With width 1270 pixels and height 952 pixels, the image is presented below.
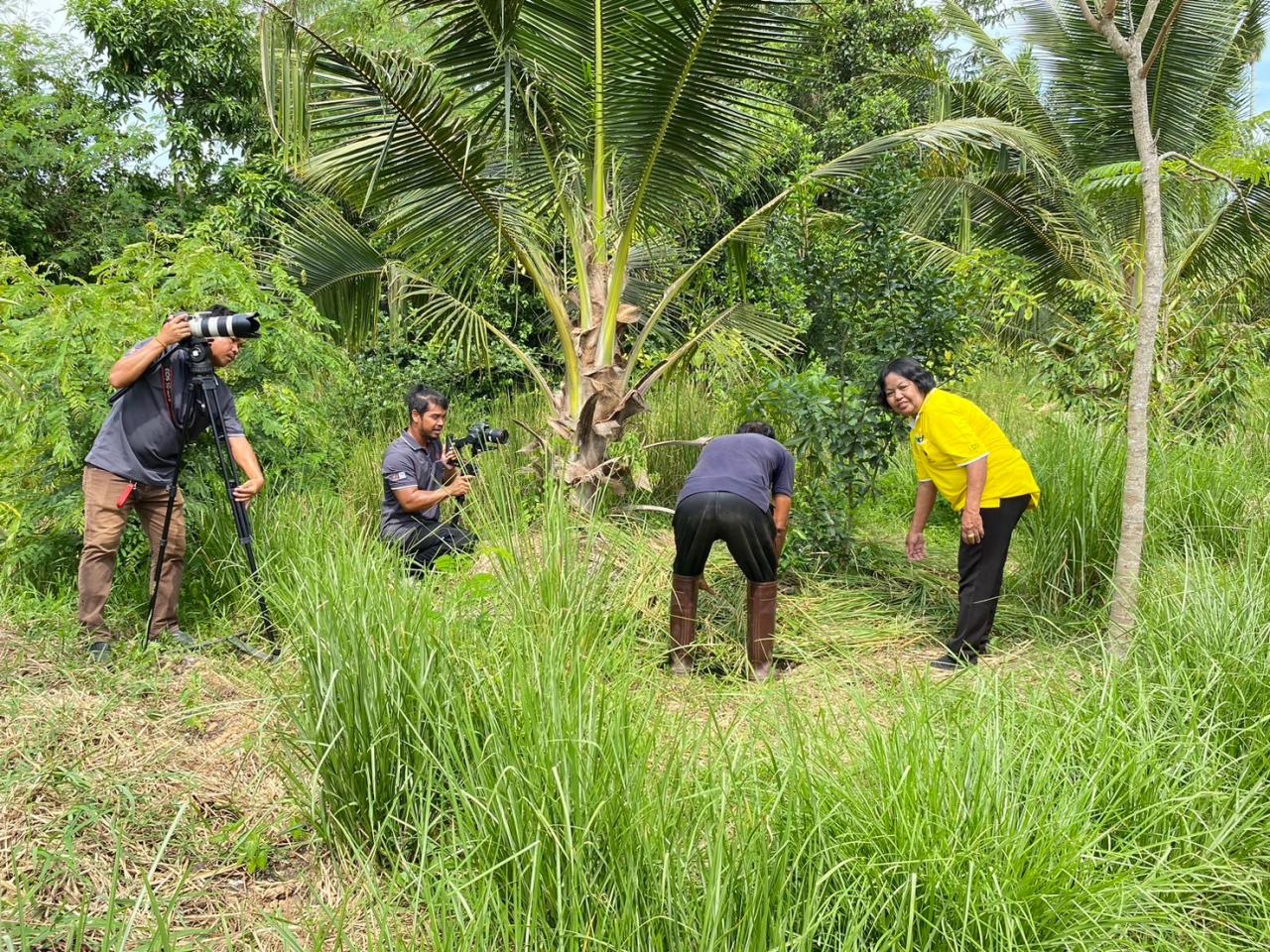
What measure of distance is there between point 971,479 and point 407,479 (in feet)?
9.86

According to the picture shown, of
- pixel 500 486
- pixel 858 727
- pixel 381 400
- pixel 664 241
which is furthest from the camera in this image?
pixel 381 400

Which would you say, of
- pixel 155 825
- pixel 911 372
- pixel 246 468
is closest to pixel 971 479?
pixel 911 372

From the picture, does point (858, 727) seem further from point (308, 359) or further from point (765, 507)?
point (308, 359)

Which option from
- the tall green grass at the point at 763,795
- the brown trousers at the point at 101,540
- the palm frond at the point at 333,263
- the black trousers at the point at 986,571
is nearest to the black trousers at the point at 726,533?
the black trousers at the point at 986,571

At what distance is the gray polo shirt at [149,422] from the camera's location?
4355mm

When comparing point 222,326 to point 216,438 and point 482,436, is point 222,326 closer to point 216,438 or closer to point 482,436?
point 216,438

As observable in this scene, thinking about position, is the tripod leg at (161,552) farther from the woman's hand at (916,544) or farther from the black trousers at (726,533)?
the woman's hand at (916,544)

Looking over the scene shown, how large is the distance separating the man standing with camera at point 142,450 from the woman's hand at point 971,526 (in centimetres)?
336

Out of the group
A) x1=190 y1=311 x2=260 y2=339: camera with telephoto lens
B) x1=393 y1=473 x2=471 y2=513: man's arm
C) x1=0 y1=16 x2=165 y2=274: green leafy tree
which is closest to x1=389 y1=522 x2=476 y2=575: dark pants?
x1=393 y1=473 x2=471 y2=513: man's arm

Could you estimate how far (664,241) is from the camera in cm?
815

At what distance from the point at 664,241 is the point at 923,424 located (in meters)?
4.10

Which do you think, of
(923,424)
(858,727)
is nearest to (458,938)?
(858,727)

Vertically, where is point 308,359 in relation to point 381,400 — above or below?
above

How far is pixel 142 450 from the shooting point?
4395 mm
